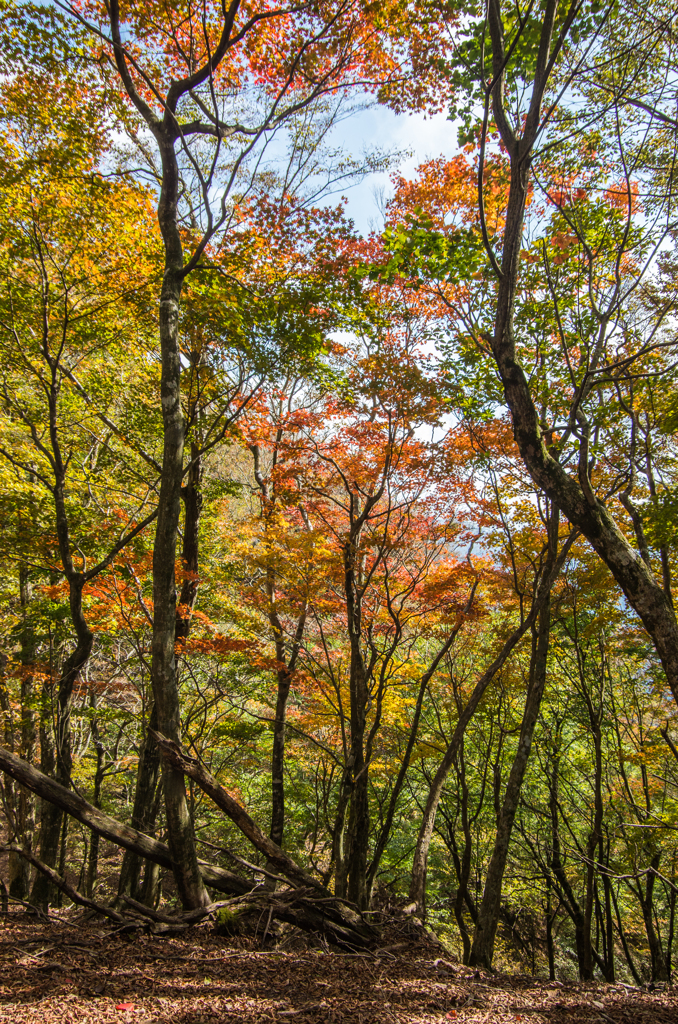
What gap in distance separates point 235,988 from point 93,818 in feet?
5.23

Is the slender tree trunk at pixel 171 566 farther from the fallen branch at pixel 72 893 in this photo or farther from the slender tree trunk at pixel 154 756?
the slender tree trunk at pixel 154 756

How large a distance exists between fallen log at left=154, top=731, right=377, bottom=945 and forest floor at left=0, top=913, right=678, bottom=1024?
285 mm

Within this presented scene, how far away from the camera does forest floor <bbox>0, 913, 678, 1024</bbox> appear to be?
2.71 m

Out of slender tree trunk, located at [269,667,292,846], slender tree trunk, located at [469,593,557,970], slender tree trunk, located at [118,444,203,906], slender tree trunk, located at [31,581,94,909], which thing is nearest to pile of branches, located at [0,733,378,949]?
slender tree trunk, located at [31,581,94,909]

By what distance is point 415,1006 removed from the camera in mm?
3258

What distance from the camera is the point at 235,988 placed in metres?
3.05

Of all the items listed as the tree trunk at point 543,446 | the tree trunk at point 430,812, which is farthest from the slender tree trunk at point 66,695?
the tree trunk at point 543,446

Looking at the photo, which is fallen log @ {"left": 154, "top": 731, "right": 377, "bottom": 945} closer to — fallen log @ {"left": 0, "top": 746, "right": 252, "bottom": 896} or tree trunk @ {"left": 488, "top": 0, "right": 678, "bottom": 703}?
fallen log @ {"left": 0, "top": 746, "right": 252, "bottom": 896}

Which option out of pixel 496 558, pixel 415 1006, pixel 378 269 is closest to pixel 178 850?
pixel 415 1006

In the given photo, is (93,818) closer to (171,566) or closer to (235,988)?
(235,988)

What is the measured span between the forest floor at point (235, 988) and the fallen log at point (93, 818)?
476mm

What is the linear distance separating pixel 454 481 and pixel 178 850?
6700mm

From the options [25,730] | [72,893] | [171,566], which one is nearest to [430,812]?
[72,893]

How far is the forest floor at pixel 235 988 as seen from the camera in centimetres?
271
